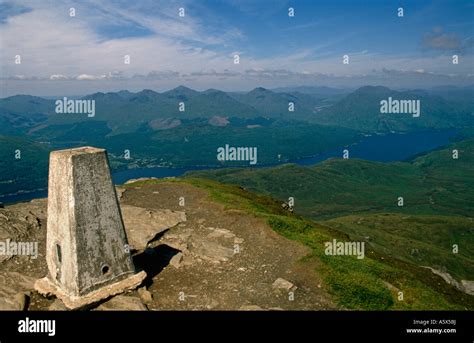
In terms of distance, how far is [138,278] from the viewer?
62.2ft

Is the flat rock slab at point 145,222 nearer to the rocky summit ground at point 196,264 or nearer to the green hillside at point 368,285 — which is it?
the rocky summit ground at point 196,264

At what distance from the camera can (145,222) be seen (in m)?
29.3

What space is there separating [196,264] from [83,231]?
8137mm

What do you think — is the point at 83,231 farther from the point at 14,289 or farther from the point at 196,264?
the point at 196,264

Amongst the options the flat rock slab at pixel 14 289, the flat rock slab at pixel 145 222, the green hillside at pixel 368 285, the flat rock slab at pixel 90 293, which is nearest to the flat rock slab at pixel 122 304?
the flat rock slab at pixel 90 293

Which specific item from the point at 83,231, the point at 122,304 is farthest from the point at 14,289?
the point at 122,304

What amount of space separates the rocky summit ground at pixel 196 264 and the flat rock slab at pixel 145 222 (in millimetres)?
68

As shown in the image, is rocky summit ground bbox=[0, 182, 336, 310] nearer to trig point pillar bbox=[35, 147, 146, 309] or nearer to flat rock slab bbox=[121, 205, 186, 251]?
flat rock slab bbox=[121, 205, 186, 251]

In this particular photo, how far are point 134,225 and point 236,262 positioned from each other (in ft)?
30.8

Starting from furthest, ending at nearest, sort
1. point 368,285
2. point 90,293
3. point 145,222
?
point 145,222 < point 368,285 < point 90,293

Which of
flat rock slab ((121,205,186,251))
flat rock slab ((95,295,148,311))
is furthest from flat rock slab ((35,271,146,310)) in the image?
flat rock slab ((121,205,186,251))

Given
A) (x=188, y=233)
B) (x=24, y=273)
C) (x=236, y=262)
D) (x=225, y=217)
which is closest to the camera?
(x=24, y=273)
